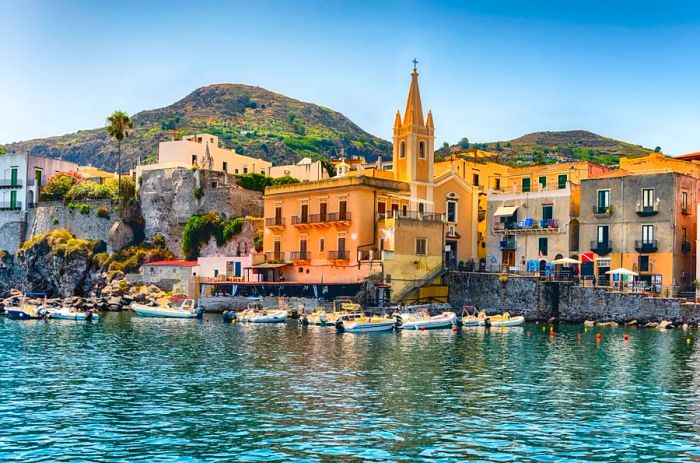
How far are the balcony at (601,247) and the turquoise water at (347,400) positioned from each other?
17152 millimetres

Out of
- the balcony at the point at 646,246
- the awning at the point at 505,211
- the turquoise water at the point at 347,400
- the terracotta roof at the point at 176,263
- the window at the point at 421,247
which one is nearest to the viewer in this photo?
the turquoise water at the point at 347,400

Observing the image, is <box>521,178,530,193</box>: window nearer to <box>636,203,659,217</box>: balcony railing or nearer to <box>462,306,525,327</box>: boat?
<box>636,203,659,217</box>: balcony railing

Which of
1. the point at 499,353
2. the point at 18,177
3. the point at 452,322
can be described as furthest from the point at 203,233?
the point at 499,353

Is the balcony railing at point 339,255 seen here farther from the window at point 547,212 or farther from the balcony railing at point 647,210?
the balcony railing at point 647,210

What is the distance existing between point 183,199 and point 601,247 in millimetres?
40456

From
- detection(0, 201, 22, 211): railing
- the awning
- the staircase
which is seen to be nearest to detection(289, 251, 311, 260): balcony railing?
the staircase

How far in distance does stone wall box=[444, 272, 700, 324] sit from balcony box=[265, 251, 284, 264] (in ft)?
48.0

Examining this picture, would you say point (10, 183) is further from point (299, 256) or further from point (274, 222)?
point (299, 256)

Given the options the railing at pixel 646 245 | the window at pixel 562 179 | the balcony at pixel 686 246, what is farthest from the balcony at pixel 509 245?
the balcony at pixel 686 246

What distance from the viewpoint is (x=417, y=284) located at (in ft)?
202

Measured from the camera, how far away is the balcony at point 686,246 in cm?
5694

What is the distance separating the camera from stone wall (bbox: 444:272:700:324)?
52.7 metres

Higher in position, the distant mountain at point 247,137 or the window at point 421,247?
the distant mountain at point 247,137

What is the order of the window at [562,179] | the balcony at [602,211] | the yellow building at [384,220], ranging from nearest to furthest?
the balcony at [602,211]
the yellow building at [384,220]
the window at [562,179]
